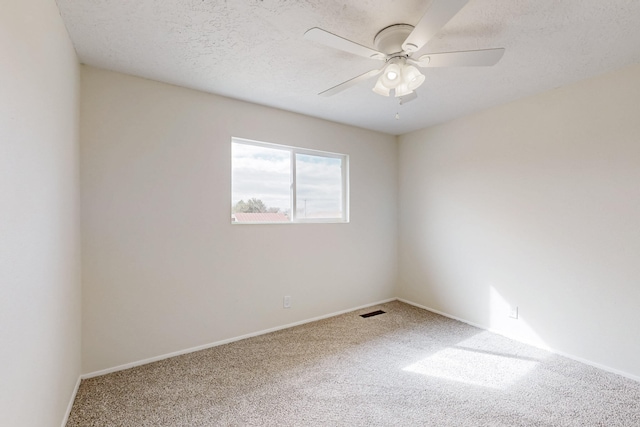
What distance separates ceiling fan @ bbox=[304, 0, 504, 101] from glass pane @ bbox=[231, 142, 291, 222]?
4.70 ft

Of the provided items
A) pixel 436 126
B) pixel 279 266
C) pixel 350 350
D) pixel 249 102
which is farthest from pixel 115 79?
pixel 436 126

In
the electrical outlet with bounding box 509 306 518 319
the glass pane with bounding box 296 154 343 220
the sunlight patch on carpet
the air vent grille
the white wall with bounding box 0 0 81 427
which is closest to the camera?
the white wall with bounding box 0 0 81 427

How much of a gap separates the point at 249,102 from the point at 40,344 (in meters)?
2.42

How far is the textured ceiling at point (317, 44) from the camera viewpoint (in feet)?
5.17

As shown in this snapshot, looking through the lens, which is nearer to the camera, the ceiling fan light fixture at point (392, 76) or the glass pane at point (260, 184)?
the ceiling fan light fixture at point (392, 76)

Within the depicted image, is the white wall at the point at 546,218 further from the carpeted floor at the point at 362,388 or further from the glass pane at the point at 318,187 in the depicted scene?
the glass pane at the point at 318,187

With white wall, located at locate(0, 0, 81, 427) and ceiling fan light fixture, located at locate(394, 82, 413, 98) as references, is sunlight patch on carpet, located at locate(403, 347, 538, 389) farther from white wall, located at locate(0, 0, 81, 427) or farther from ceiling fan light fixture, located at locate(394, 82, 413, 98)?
white wall, located at locate(0, 0, 81, 427)

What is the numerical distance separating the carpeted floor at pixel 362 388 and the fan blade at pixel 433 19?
2166 mm

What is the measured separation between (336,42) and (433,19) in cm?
48

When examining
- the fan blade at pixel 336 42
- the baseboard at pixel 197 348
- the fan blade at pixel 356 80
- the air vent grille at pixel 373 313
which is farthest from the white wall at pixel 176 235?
the fan blade at pixel 336 42

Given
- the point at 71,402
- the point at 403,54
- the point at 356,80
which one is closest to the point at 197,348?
the point at 71,402

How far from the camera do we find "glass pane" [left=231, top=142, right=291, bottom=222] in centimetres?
A: 292

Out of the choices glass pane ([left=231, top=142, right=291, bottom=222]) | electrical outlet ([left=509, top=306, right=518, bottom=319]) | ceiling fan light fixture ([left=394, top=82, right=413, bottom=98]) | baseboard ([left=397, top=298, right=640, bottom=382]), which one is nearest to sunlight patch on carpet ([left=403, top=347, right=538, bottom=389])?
baseboard ([left=397, top=298, right=640, bottom=382])

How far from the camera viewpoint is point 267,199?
3.12 m
